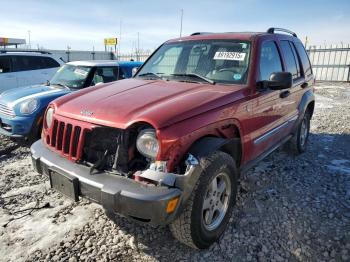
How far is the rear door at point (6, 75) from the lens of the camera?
9.29 meters

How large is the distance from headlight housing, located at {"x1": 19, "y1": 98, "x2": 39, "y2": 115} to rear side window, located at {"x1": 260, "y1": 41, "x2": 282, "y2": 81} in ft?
12.6

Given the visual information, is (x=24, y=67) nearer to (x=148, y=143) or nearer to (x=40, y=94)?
(x=40, y=94)

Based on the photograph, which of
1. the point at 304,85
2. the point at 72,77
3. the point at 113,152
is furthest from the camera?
the point at 72,77

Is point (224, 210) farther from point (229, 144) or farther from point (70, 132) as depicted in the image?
point (70, 132)

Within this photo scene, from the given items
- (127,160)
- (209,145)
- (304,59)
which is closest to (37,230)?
(127,160)

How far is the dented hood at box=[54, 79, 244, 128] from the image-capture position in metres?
2.69

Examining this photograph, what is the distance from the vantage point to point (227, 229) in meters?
3.29

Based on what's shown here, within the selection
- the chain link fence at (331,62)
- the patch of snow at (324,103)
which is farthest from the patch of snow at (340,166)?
the chain link fence at (331,62)

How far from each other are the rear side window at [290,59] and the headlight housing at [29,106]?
411 cm

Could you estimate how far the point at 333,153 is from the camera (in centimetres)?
573

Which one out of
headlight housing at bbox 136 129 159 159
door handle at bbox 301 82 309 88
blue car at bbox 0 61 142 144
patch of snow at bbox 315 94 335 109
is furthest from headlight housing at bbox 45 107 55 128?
patch of snow at bbox 315 94 335 109

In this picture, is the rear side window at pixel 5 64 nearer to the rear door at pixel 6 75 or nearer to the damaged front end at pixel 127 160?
the rear door at pixel 6 75

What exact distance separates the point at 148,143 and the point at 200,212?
724 mm

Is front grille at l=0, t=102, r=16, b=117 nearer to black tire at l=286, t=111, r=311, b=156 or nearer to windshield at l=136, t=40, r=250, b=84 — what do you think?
windshield at l=136, t=40, r=250, b=84
